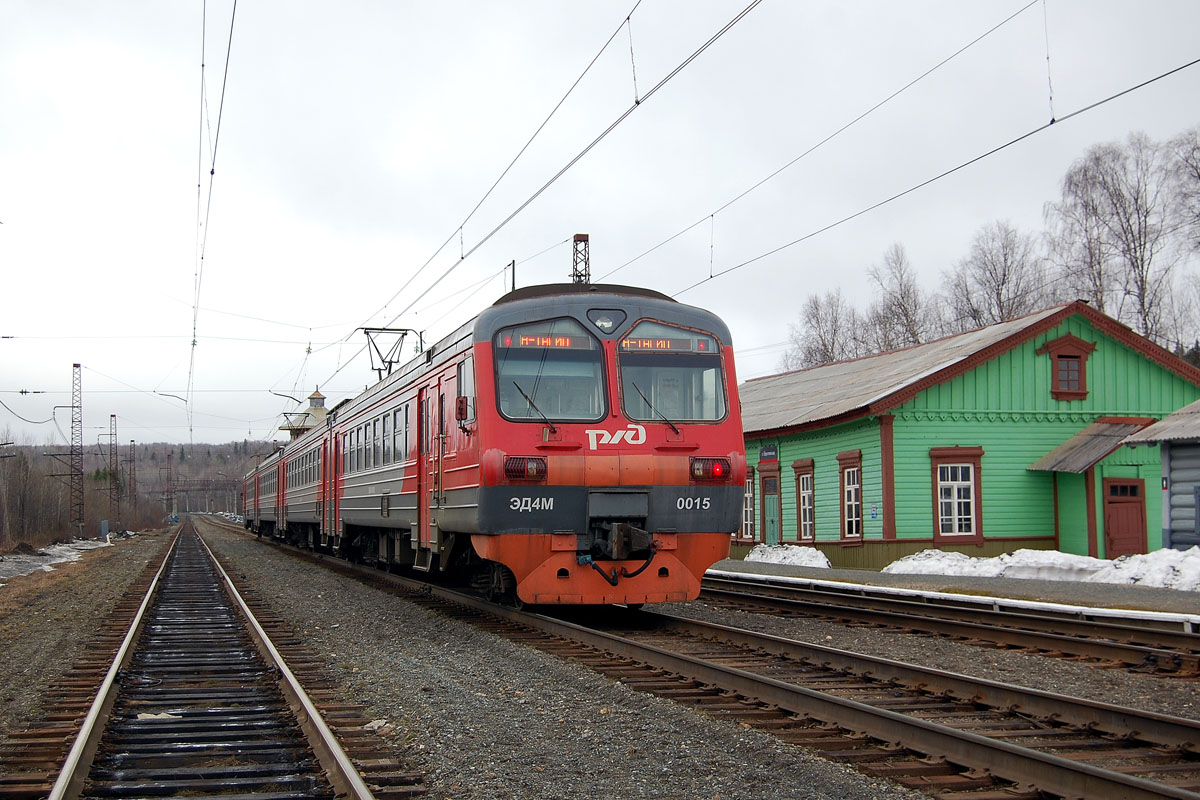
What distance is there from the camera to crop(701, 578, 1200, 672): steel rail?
897cm

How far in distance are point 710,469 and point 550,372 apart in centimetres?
187

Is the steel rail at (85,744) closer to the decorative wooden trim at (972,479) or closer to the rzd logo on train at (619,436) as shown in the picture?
the rzd logo on train at (619,436)

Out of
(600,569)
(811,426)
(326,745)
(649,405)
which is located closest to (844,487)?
(811,426)

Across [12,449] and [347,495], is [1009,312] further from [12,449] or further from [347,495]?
[12,449]

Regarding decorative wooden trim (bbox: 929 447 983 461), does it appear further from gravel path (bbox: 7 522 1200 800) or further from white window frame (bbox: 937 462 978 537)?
gravel path (bbox: 7 522 1200 800)

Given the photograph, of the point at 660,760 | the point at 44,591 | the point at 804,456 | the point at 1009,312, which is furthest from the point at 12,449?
the point at 660,760

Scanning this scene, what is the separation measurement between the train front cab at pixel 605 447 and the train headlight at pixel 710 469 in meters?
0.01

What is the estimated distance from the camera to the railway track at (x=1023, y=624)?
9039mm

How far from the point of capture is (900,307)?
53.1 metres

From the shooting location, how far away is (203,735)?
20.9 feet

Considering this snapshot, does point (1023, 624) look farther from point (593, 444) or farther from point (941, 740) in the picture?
point (941, 740)

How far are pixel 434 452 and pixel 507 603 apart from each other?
192 centimetres

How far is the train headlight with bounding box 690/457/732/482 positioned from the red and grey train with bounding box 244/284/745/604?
0.01 m

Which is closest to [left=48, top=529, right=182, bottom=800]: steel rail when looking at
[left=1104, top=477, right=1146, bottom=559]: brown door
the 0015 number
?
the 0015 number
